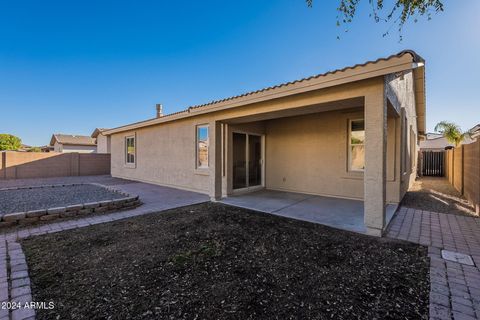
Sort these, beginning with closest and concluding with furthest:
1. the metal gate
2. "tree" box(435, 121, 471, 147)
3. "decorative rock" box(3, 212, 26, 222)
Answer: "decorative rock" box(3, 212, 26, 222) → "tree" box(435, 121, 471, 147) → the metal gate

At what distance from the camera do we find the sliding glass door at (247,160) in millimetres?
8445

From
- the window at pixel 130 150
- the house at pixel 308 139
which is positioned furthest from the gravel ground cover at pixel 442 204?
the window at pixel 130 150

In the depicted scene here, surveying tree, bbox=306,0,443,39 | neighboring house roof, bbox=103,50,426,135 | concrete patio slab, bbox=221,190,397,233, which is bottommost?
concrete patio slab, bbox=221,190,397,233

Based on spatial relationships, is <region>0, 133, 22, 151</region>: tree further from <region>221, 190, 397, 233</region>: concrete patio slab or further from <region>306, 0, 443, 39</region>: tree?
<region>306, 0, 443, 39</region>: tree

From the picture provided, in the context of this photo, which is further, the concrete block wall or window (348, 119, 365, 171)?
the concrete block wall

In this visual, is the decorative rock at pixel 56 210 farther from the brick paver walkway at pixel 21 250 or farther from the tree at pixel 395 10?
the tree at pixel 395 10

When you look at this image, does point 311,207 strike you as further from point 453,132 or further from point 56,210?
point 453,132

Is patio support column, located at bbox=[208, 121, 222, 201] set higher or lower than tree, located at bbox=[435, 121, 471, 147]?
lower

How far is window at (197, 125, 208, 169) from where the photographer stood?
8666 mm

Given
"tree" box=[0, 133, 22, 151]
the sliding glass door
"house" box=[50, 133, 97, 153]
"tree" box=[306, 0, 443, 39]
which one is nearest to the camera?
"tree" box=[306, 0, 443, 39]

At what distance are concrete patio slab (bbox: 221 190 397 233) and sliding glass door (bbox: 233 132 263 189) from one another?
69 centimetres

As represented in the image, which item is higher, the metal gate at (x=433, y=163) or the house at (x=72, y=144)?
the house at (x=72, y=144)

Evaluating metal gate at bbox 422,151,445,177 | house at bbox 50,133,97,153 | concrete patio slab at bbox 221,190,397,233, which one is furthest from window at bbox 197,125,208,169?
house at bbox 50,133,97,153

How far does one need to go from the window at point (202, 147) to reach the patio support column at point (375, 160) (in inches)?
232
